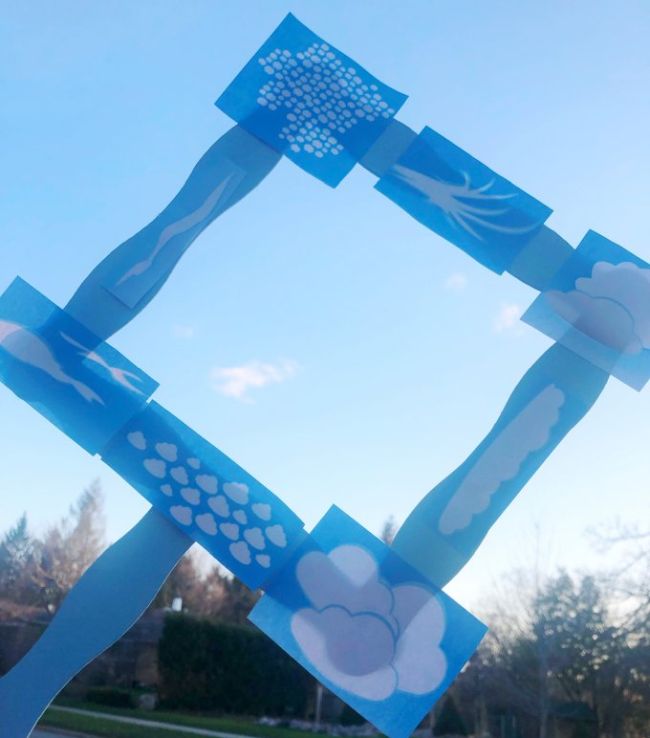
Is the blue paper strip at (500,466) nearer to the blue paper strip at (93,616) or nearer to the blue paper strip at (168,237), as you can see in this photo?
the blue paper strip at (93,616)

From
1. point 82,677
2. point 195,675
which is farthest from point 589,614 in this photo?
point 82,677

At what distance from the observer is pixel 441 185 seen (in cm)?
390

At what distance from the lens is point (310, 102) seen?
403 centimetres

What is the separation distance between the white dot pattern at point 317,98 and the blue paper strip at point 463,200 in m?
0.30

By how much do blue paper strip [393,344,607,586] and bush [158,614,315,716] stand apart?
60.0ft

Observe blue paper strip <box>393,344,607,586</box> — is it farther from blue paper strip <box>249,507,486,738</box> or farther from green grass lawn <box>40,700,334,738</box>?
green grass lawn <box>40,700,334,738</box>

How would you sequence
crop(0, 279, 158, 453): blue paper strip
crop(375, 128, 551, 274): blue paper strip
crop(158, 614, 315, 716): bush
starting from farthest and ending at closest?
crop(158, 614, 315, 716): bush
crop(375, 128, 551, 274): blue paper strip
crop(0, 279, 158, 453): blue paper strip

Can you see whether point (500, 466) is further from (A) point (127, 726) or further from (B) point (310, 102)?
(A) point (127, 726)

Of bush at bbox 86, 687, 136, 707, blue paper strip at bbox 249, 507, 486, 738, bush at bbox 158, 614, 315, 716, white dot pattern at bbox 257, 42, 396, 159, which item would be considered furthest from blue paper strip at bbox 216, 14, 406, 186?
bush at bbox 158, 614, 315, 716

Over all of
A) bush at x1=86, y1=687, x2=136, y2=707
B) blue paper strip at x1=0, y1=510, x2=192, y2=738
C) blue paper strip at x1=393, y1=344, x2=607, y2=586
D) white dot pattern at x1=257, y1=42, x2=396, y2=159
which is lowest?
bush at x1=86, y1=687, x2=136, y2=707

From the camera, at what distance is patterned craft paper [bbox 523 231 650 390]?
355 cm

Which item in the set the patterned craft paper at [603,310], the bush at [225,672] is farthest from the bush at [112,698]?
the patterned craft paper at [603,310]

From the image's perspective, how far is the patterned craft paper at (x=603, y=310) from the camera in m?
3.55

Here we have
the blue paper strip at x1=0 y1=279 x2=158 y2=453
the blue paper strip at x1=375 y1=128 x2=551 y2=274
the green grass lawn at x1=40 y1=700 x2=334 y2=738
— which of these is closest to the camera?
the blue paper strip at x1=0 y1=279 x2=158 y2=453
